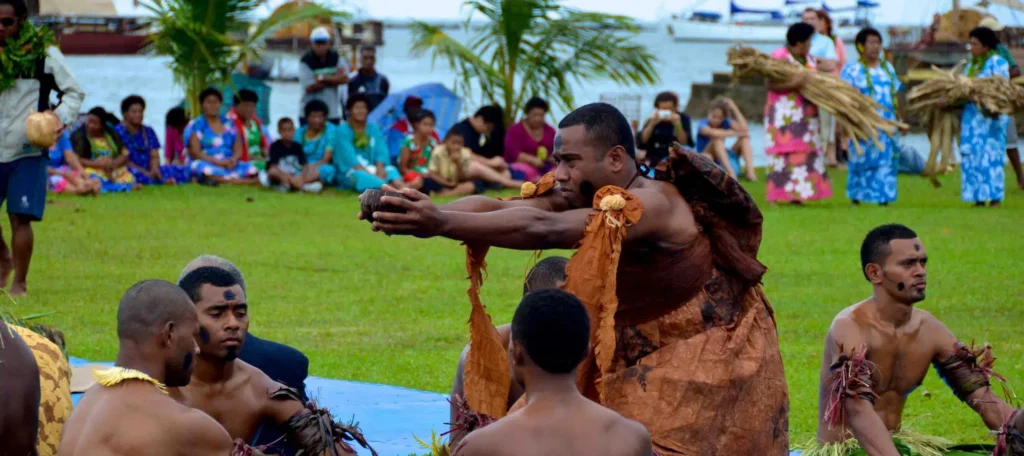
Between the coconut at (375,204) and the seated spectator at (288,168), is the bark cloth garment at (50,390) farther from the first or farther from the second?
the seated spectator at (288,168)

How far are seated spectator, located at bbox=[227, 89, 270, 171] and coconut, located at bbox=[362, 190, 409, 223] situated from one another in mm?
11998

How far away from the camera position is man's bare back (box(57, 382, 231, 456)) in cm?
350

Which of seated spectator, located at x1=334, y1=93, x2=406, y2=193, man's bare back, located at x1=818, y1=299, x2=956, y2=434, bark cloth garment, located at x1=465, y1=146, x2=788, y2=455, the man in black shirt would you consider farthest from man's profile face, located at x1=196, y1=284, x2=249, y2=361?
the man in black shirt

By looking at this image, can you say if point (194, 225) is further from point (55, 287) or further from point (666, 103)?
point (666, 103)

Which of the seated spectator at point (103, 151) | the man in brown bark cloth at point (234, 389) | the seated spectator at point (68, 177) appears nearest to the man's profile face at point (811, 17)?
the seated spectator at point (103, 151)

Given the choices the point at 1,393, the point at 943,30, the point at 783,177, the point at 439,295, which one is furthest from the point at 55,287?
the point at 943,30

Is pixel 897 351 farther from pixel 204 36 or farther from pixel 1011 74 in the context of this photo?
pixel 204 36

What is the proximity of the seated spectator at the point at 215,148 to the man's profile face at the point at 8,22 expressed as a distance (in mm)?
6800

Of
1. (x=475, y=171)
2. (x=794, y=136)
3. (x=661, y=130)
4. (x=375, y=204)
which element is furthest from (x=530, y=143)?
(x=375, y=204)

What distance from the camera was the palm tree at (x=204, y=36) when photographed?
1606 centimetres

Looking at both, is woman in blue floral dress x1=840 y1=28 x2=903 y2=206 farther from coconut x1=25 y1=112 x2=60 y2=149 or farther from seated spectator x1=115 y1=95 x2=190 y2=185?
coconut x1=25 y1=112 x2=60 y2=149

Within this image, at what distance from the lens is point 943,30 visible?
34625 mm

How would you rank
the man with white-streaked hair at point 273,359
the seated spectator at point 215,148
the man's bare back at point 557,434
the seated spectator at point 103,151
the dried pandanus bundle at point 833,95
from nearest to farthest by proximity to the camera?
the man's bare back at point 557,434 < the man with white-streaked hair at point 273,359 < the dried pandanus bundle at point 833,95 < the seated spectator at point 103,151 < the seated spectator at point 215,148

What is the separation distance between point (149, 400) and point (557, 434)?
1.06 meters
